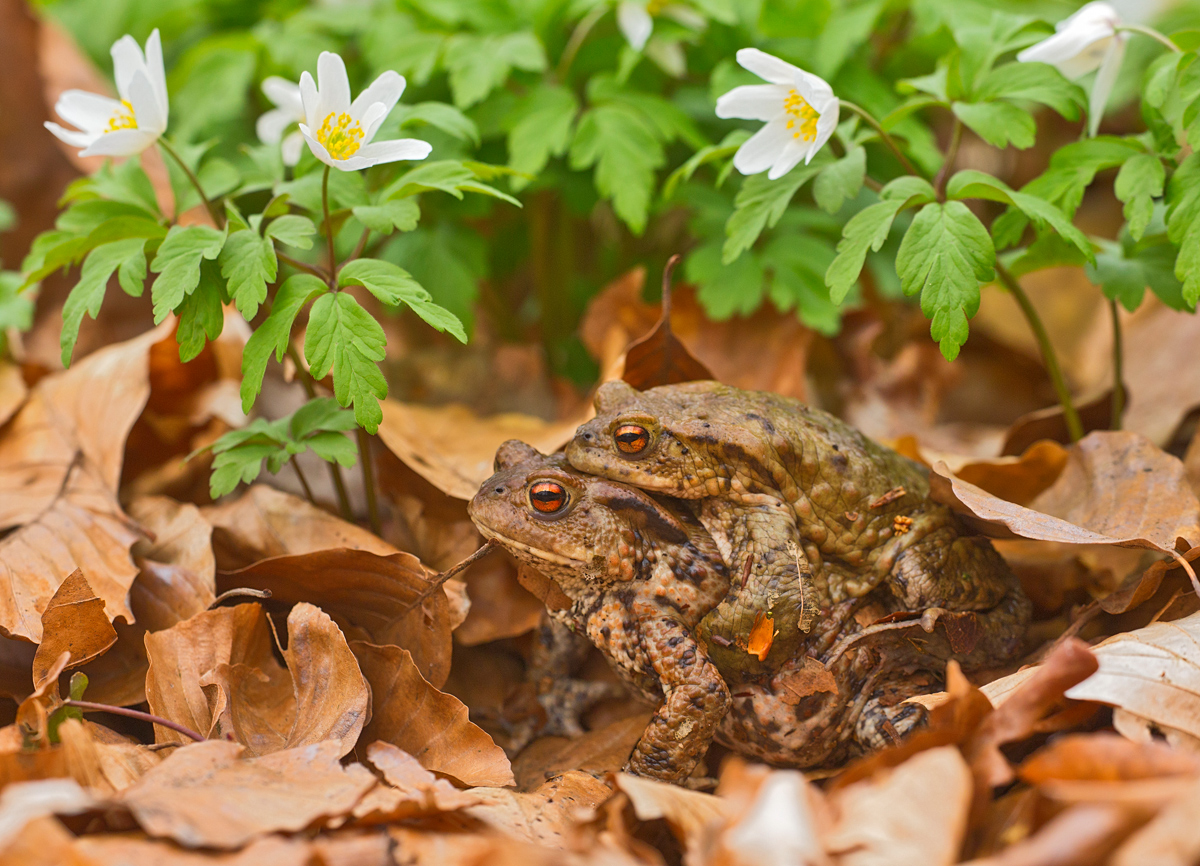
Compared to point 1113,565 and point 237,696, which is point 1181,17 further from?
point 237,696

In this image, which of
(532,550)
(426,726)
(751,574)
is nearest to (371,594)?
(426,726)

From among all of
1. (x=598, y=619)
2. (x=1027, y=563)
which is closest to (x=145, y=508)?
(x=598, y=619)

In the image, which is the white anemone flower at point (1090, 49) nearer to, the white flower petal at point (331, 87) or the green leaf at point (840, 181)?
the green leaf at point (840, 181)

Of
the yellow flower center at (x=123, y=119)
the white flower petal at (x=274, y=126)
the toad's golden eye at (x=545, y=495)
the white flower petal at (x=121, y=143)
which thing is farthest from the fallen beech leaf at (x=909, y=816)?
the white flower petal at (x=274, y=126)

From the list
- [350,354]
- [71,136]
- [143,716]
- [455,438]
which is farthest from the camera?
[455,438]

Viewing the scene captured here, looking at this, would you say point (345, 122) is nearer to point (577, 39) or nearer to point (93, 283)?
point (93, 283)

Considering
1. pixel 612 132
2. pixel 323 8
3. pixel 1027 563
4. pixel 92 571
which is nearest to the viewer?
pixel 92 571
